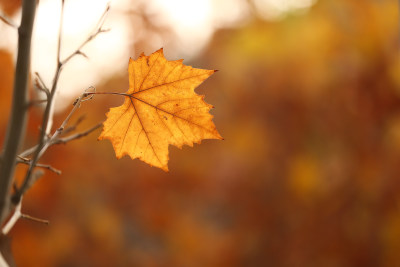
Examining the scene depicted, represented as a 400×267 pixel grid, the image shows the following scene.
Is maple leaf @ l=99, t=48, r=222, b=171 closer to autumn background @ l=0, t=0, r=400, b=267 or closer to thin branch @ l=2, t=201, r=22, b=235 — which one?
thin branch @ l=2, t=201, r=22, b=235

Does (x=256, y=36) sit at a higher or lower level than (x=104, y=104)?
higher

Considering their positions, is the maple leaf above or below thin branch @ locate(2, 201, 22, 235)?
above

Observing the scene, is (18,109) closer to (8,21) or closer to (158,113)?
(8,21)

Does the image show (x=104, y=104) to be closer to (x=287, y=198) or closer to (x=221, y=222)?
(x=287, y=198)

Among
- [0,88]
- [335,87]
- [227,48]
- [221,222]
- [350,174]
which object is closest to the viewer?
[0,88]

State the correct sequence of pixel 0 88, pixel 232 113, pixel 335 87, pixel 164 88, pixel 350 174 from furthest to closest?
pixel 232 113 → pixel 335 87 → pixel 350 174 → pixel 0 88 → pixel 164 88

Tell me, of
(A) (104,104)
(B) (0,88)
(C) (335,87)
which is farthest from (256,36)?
(B) (0,88)

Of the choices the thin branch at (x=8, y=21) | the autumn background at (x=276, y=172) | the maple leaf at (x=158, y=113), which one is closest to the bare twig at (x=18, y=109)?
the thin branch at (x=8, y=21)

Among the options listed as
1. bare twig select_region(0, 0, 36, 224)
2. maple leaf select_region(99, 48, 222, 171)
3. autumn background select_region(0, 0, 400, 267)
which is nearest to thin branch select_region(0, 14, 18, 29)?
bare twig select_region(0, 0, 36, 224)

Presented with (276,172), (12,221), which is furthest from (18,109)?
(276,172)
